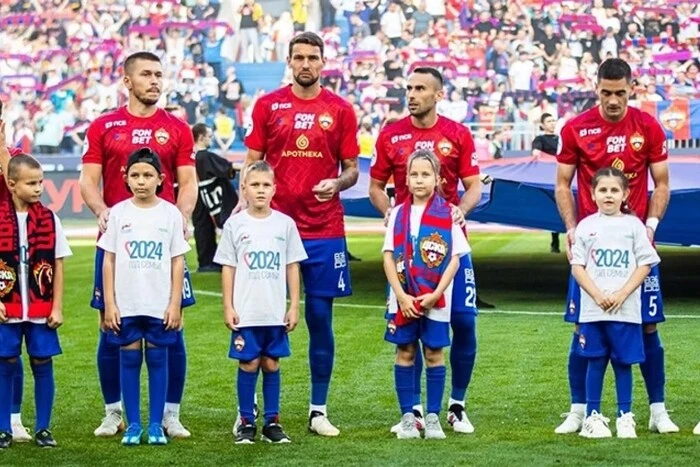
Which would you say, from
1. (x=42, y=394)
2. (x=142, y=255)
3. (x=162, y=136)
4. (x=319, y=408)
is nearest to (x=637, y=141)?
Result: (x=319, y=408)

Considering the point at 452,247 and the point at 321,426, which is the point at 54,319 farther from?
the point at 452,247

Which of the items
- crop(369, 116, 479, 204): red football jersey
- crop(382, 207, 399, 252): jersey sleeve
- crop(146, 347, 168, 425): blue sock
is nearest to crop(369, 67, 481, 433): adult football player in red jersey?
crop(369, 116, 479, 204): red football jersey

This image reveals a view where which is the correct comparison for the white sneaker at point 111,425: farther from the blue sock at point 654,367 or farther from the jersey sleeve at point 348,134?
the blue sock at point 654,367

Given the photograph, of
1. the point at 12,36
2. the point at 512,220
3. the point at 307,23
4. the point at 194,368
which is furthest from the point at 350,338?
the point at 12,36

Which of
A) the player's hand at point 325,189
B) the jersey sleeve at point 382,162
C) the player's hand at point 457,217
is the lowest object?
the player's hand at point 457,217

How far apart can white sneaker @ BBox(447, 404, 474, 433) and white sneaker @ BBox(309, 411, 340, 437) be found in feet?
1.81

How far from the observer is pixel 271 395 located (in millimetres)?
6328

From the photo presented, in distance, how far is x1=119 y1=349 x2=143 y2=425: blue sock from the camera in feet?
20.5

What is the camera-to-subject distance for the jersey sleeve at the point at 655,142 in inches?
254

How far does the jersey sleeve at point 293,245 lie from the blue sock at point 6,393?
136 cm

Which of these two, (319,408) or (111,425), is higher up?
(319,408)

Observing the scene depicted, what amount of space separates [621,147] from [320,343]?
1.71 meters

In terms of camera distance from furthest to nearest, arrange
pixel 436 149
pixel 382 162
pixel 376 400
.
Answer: pixel 376 400
pixel 382 162
pixel 436 149

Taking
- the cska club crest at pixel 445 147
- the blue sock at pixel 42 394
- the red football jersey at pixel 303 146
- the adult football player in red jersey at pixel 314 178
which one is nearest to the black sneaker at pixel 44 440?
the blue sock at pixel 42 394
